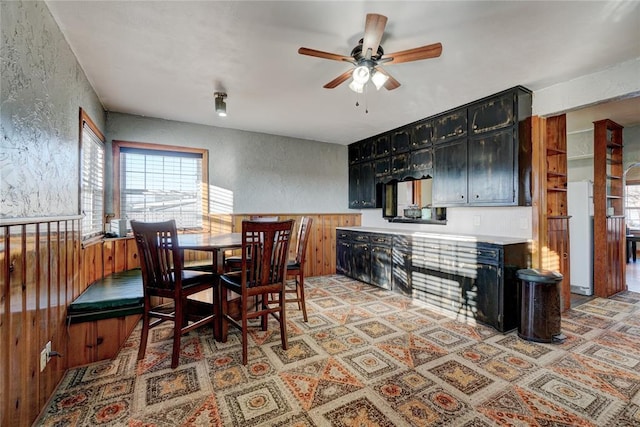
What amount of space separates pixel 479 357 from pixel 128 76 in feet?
13.2

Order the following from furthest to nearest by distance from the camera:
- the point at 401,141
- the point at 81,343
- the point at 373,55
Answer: the point at 401,141
the point at 81,343
the point at 373,55

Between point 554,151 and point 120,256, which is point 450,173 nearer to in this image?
point 554,151

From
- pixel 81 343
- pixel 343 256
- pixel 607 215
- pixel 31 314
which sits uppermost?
pixel 607 215

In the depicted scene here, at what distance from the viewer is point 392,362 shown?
7.45ft

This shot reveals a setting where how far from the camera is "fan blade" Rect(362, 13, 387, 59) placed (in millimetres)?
1691

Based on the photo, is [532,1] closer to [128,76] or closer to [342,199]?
[128,76]

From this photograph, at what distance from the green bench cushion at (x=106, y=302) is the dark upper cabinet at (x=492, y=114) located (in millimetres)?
3835

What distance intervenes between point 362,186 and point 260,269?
11.1 ft

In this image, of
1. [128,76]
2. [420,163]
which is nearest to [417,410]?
[420,163]

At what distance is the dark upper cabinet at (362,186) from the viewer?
5.19 m

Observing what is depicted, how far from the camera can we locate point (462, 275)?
3.20 metres

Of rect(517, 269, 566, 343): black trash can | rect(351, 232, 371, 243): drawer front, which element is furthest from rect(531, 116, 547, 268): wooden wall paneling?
rect(351, 232, 371, 243): drawer front

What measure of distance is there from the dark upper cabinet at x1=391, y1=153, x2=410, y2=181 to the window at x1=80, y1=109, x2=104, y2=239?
3.87 metres

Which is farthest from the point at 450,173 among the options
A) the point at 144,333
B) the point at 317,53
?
the point at 144,333
